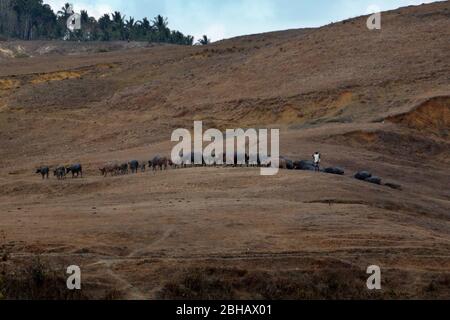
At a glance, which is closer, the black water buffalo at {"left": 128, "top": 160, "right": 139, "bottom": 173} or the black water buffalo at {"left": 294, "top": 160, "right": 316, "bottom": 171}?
the black water buffalo at {"left": 294, "top": 160, "right": 316, "bottom": 171}

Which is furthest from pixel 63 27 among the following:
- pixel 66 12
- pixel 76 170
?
pixel 76 170

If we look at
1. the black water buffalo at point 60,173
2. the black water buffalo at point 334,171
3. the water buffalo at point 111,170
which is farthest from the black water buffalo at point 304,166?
the black water buffalo at point 60,173

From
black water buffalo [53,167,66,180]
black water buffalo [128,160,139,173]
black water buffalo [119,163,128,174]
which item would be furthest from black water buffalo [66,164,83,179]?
black water buffalo [128,160,139,173]

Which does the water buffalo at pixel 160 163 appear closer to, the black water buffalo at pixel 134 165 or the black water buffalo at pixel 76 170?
the black water buffalo at pixel 134 165

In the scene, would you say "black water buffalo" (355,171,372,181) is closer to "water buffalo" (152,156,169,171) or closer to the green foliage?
"water buffalo" (152,156,169,171)

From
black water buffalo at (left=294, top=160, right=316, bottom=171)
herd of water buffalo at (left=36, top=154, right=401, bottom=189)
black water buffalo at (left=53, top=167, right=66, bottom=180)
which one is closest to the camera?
herd of water buffalo at (left=36, top=154, right=401, bottom=189)
